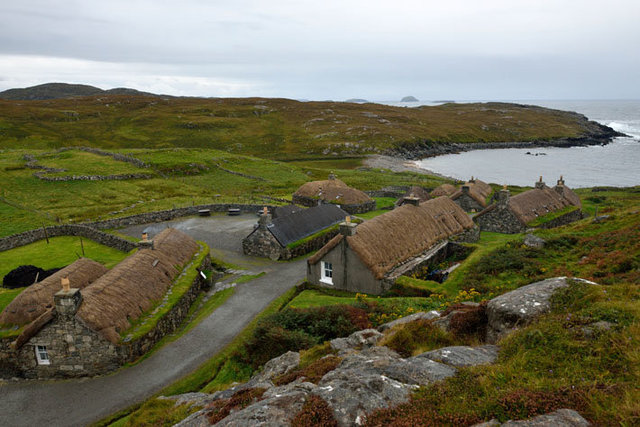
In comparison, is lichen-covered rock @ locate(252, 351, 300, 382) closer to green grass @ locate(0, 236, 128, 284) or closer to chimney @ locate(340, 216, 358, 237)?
chimney @ locate(340, 216, 358, 237)

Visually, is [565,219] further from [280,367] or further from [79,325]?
[79,325]

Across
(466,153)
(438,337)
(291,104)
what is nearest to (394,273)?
(438,337)

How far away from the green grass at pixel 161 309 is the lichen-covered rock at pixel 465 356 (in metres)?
17.2

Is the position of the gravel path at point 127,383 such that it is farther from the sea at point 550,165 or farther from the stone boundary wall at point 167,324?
the sea at point 550,165

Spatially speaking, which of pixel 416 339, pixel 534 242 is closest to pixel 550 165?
pixel 534 242

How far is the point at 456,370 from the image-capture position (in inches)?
336

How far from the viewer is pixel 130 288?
22.9 m

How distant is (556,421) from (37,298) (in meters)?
26.4

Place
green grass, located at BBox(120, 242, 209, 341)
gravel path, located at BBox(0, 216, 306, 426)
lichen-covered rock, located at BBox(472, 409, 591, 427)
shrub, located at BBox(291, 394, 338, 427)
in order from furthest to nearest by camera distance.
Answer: green grass, located at BBox(120, 242, 209, 341) → gravel path, located at BBox(0, 216, 306, 426) → shrub, located at BBox(291, 394, 338, 427) → lichen-covered rock, located at BBox(472, 409, 591, 427)

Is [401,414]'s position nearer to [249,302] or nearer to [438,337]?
[438,337]

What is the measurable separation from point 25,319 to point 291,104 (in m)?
187

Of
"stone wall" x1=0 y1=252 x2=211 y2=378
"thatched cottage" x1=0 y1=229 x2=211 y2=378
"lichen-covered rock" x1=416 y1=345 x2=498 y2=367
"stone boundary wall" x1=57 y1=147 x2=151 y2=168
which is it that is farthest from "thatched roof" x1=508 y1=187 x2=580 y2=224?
"stone boundary wall" x1=57 y1=147 x2=151 y2=168

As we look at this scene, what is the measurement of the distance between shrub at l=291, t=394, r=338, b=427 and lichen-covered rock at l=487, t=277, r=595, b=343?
6.01 metres

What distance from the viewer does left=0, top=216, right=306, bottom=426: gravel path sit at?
680 inches
